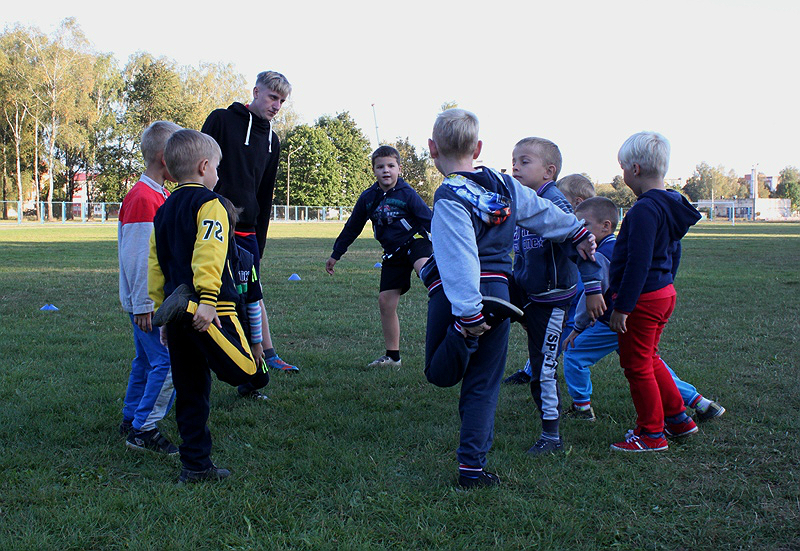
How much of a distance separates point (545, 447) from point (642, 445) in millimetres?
544

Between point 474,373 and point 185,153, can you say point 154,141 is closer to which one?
point 185,153

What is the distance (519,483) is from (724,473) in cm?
105

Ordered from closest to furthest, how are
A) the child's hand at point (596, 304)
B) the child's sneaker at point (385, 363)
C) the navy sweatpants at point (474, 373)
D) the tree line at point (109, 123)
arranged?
the navy sweatpants at point (474, 373)
the child's hand at point (596, 304)
the child's sneaker at point (385, 363)
the tree line at point (109, 123)

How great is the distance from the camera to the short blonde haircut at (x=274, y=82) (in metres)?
4.82

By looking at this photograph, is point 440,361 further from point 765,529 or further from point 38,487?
point 38,487

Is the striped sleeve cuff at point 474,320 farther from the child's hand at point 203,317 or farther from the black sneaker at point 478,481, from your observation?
the child's hand at point 203,317

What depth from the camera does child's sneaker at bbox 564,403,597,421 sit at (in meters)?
4.24

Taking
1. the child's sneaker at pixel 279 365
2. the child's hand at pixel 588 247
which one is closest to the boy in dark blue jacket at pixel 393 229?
the child's sneaker at pixel 279 365

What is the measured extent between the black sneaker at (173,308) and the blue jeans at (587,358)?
7.95 feet

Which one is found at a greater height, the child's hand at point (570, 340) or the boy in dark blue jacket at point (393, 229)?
the boy in dark blue jacket at point (393, 229)

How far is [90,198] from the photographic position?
2633 inches

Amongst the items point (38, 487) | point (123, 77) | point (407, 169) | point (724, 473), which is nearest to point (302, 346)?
point (38, 487)

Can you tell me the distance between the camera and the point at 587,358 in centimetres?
420

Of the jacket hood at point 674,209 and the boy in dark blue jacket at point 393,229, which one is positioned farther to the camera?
the boy in dark blue jacket at point 393,229
